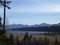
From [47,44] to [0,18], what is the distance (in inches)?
1085

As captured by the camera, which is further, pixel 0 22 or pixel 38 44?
pixel 0 22

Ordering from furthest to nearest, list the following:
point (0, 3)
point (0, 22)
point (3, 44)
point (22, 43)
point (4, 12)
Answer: point (0, 22) < point (4, 12) < point (0, 3) < point (22, 43) < point (3, 44)

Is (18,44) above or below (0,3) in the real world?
below

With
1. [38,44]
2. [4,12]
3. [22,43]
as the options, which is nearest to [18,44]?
[22,43]

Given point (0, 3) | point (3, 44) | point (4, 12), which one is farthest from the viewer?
point (4, 12)

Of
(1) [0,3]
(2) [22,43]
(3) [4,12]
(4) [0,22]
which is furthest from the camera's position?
(4) [0,22]

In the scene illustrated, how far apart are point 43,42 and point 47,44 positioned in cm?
60

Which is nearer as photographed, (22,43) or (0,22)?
(22,43)

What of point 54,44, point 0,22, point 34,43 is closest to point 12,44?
point 34,43

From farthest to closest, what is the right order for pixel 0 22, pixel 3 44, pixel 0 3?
pixel 0 22
pixel 0 3
pixel 3 44

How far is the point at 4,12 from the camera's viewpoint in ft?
133

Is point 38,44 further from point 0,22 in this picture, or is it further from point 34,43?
point 0,22

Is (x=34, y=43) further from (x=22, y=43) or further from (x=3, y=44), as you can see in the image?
(x=3, y=44)

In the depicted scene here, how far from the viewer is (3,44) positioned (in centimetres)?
1803
